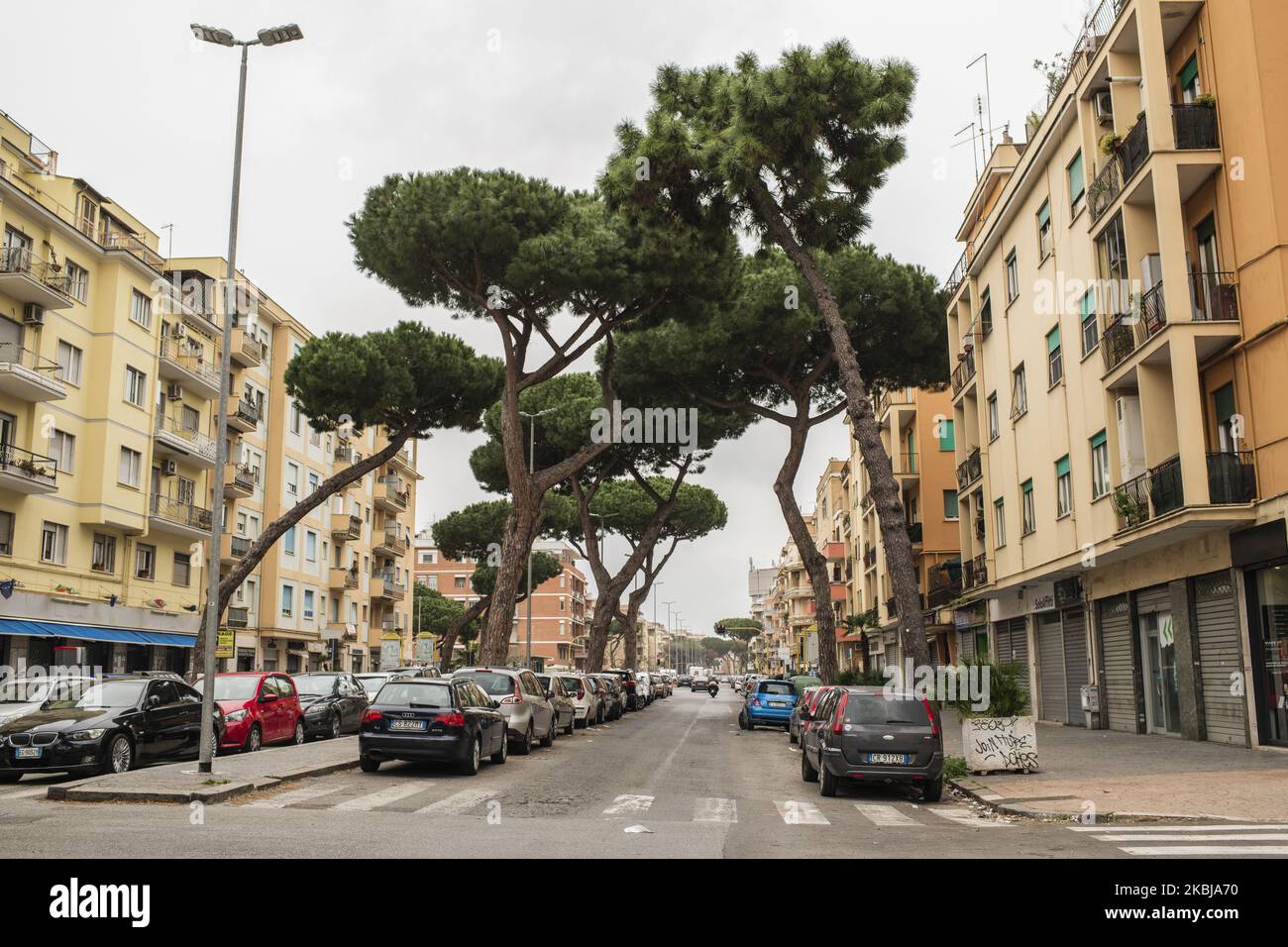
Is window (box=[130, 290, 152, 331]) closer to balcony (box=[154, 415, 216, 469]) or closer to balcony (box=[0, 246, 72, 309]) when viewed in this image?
balcony (box=[154, 415, 216, 469])

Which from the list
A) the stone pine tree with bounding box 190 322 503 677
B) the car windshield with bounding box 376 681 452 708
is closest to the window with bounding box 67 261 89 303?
the stone pine tree with bounding box 190 322 503 677

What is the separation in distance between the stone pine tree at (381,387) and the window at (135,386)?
5589 mm

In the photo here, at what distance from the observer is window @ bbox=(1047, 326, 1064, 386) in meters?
26.9

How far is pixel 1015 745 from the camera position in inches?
660

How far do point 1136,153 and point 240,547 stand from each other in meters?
39.1

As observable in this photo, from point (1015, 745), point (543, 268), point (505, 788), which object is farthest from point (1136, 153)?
point (505, 788)

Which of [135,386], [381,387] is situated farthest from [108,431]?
Answer: [381,387]

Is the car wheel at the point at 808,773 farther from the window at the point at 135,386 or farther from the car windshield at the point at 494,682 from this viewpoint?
the window at the point at 135,386

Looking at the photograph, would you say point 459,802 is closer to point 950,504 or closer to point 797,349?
point 797,349

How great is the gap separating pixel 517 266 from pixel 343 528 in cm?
3466

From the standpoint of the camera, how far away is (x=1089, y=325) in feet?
79.8

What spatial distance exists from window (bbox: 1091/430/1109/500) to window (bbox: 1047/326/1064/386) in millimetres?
2924

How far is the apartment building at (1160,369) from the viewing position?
17.9 metres
